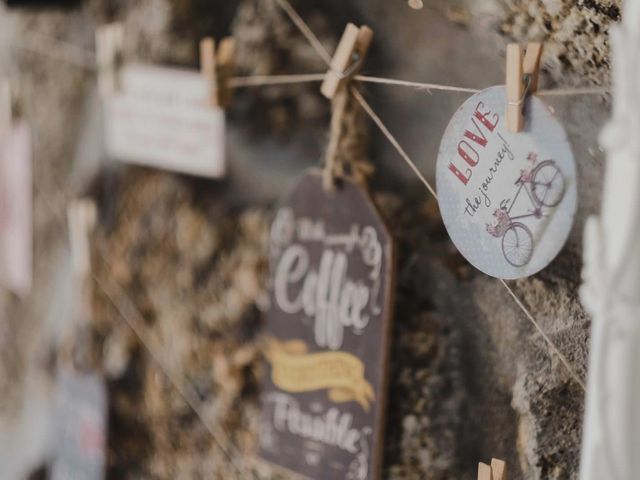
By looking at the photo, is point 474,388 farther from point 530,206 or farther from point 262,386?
point 262,386

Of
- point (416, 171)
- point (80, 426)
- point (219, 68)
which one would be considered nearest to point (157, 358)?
point (80, 426)

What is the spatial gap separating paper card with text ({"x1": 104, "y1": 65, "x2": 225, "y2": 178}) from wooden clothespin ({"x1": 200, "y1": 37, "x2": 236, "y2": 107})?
0.03 metres

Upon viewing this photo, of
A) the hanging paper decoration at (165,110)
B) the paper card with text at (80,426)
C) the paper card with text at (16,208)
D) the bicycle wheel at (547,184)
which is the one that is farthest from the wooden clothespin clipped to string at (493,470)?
the paper card with text at (16,208)

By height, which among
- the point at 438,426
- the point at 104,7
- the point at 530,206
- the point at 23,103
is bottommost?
the point at 438,426

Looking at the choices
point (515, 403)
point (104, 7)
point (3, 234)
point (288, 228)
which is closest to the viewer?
point (515, 403)

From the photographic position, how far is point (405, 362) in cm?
112

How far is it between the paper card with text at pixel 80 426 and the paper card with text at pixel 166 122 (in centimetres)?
43

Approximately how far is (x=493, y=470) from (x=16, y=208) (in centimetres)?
125

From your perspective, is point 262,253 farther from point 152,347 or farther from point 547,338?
point 547,338

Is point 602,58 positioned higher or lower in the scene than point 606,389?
higher

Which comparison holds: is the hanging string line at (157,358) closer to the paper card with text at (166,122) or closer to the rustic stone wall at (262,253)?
the rustic stone wall at (262,253)

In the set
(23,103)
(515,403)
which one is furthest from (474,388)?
(23,103)

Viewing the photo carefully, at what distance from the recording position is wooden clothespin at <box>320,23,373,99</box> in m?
1.09

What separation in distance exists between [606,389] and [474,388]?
27cm
